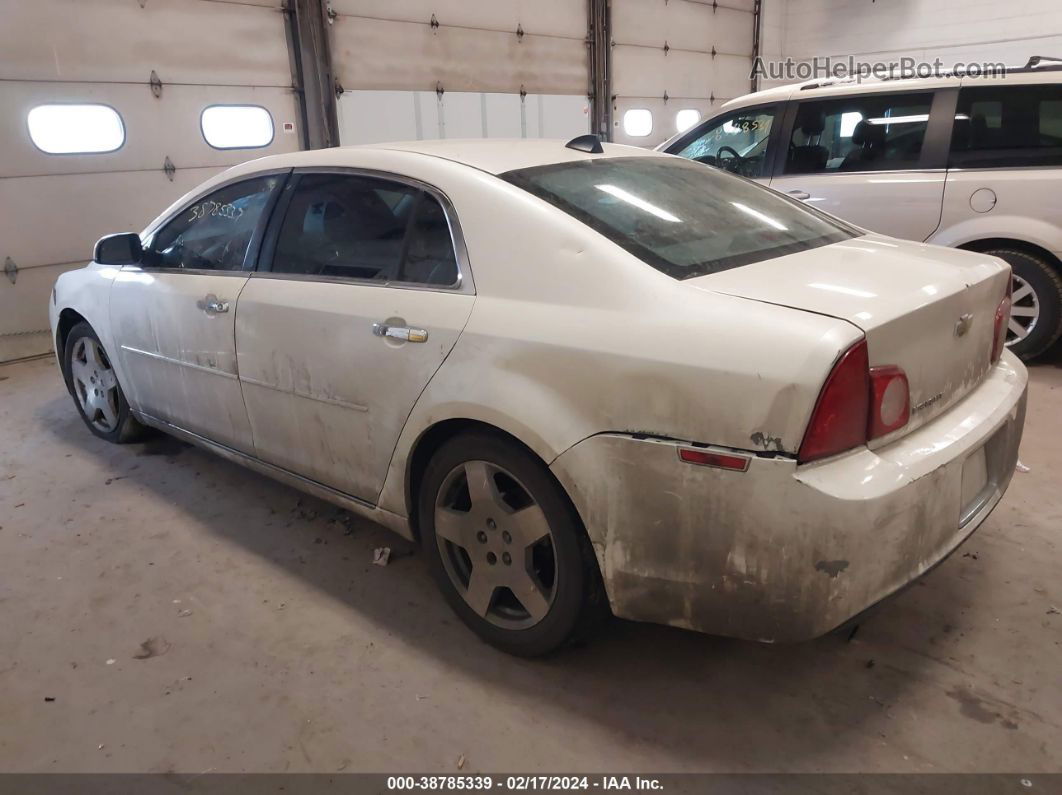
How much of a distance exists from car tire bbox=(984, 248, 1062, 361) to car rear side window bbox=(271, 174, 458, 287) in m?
3.82

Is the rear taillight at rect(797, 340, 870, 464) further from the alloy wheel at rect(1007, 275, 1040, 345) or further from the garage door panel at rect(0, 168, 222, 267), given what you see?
the garage door panel at rect(0, 168, 222, 267)

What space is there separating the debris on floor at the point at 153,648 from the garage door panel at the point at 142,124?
17.4 feet

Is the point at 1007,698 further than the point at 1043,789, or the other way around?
the point at 1007,698

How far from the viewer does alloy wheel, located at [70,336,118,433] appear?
3932 mm

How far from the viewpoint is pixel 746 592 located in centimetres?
178

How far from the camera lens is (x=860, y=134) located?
4973mm

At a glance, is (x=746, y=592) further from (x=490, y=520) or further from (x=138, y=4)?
(x=138, y=4)

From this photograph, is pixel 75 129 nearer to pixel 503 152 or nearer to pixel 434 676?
pixel 503 152

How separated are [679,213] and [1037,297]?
3.43 metres

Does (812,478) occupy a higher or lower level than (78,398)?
higher

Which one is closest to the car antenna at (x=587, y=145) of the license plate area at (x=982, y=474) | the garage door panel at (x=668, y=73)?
the license plate area at (x=982, y=474)

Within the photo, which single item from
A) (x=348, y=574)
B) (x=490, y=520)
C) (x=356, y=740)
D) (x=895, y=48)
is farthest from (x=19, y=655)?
(x=895, y=48)

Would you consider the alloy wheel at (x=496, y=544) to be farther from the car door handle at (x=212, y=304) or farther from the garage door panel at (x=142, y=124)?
the garage door panel at (x=142, y=124)

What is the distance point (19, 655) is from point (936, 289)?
9.50 feet
